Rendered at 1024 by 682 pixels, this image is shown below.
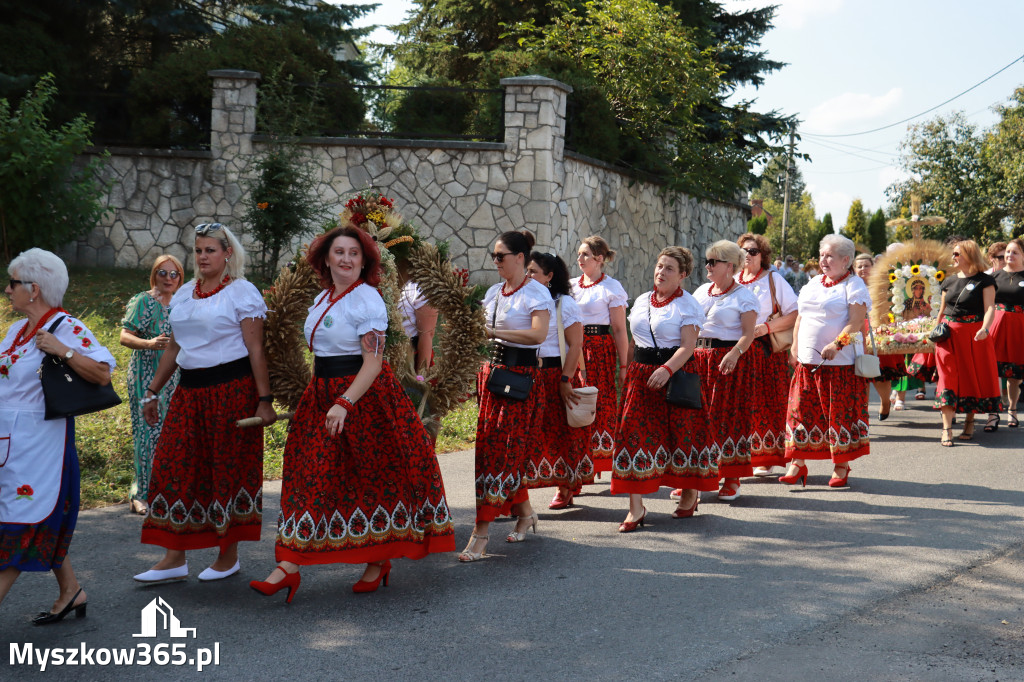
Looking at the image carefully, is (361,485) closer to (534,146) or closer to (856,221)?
(534,146)

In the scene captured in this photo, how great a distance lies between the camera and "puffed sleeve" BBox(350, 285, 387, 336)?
4.98 meters

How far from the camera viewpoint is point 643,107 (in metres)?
18.6

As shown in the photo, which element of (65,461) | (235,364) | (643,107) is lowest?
(65,461)

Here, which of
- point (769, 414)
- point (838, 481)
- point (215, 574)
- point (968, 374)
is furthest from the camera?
point (968, 374)

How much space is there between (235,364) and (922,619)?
148 inches

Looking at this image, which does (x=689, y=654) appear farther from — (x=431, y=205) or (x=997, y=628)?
(x=431, y=205)

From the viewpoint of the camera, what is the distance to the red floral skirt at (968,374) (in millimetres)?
10508

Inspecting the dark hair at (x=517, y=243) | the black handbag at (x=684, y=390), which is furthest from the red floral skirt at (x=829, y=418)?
the dark hair at (x=517, y=243)

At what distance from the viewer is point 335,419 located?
191 inches

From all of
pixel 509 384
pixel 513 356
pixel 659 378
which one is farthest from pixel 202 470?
pixel 659 378

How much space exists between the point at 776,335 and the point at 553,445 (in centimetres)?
257

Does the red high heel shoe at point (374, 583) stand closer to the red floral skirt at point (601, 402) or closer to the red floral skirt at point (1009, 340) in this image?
the red floral skirt at point (601, 402)

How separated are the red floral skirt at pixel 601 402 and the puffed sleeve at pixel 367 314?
3232 mm

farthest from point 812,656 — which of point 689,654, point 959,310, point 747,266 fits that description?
point 959,310
